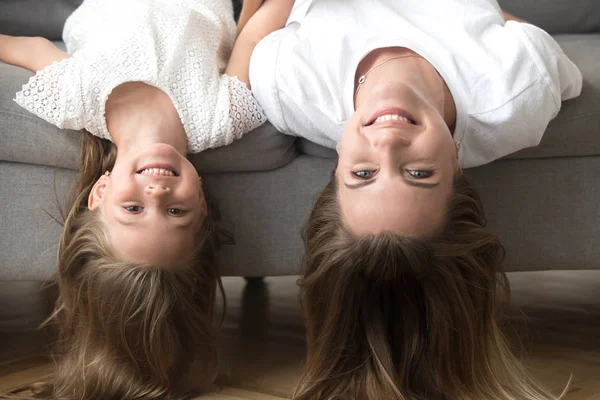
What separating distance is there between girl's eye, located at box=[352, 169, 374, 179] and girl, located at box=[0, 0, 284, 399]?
0.31 m

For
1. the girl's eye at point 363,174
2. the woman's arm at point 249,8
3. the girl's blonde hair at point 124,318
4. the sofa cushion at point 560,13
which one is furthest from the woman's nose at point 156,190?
the sofa cushion at point 560,13

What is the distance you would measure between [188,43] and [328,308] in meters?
0.64

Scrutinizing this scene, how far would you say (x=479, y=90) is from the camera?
1.49 metres

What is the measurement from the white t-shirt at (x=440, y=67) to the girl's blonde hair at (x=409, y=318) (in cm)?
17

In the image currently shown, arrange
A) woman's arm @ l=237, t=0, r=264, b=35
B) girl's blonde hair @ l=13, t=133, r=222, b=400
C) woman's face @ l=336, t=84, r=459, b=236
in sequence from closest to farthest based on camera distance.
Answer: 1. woman's face @ l=336, t=84, r=459, b=236
2. girl's blonde hair @ l=13, t=133, r=222, b=400
3. woman's arm @ l=237, t=0, r=264, b=35

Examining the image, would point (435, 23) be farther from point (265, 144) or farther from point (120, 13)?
point (120, 13)

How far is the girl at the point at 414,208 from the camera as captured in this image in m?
1.31

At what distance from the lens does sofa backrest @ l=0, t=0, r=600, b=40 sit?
239cm

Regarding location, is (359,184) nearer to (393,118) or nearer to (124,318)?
(393,118)

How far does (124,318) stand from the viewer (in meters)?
1.41

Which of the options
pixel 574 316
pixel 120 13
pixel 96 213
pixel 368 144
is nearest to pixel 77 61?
pixel 120 13

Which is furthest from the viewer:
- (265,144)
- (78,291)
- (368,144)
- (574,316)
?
(574,316)

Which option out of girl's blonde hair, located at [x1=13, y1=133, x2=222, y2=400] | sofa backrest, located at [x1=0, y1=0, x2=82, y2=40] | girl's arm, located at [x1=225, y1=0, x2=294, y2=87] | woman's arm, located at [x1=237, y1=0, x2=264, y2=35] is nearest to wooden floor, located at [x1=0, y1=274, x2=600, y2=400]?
girl's blonde hair, located at [x1=13, y1=133, x2=222, y2=400]

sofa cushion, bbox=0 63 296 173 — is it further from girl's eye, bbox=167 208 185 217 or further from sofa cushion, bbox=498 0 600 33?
sofa cushion, bbox=498 0 600 33
